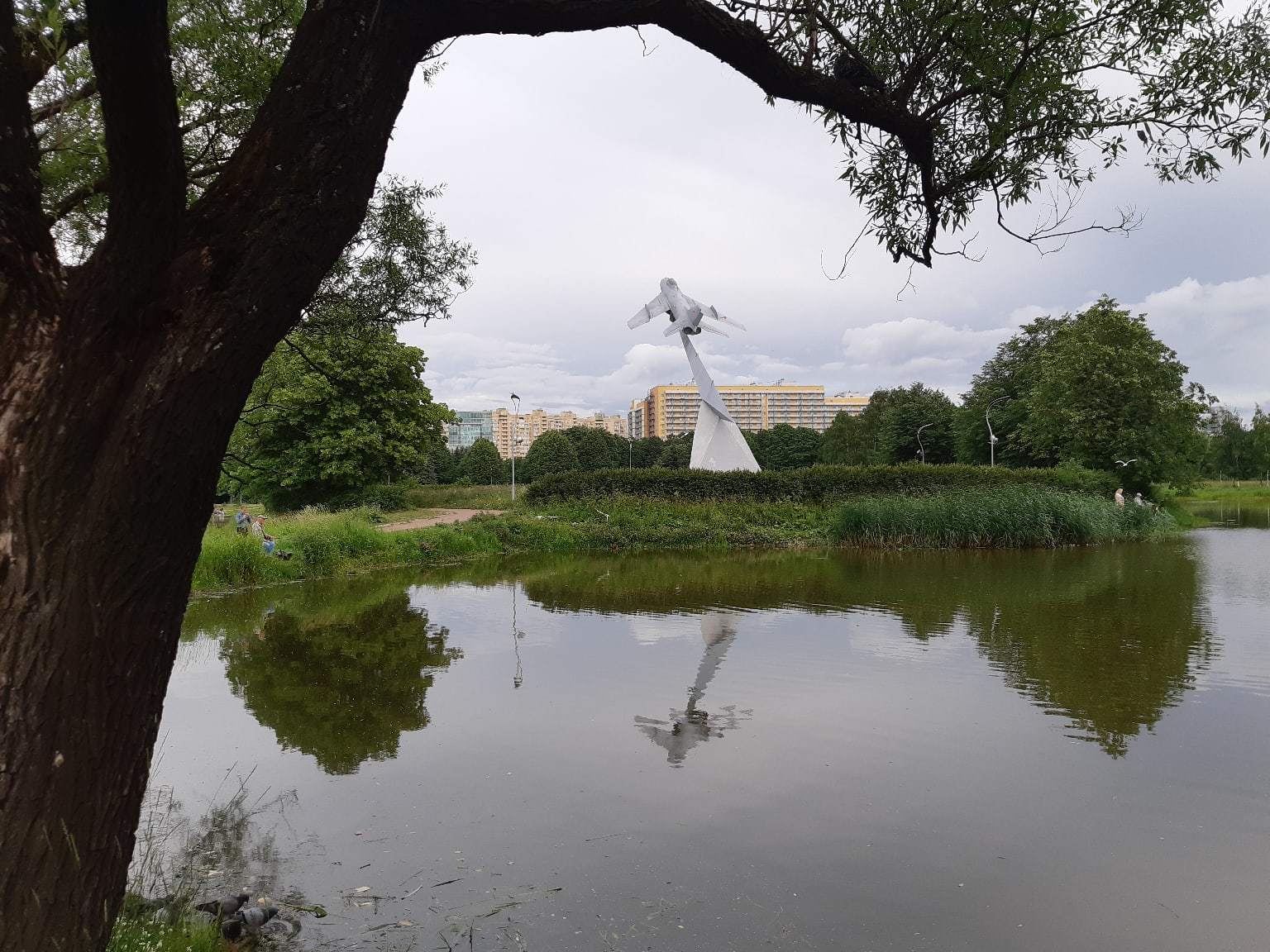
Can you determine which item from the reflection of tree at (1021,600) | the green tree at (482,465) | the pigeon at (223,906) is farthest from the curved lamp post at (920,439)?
the pigeon at (223,906)

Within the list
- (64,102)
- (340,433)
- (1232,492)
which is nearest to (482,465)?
(340,433)

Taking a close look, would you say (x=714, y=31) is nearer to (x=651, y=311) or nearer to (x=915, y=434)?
(x=651, y=311)

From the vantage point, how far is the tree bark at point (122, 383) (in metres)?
1.98

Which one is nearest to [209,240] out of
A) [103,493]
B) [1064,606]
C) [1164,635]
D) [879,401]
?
[103,493]

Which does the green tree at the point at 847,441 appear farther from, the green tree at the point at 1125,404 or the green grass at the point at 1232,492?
the green tree at the point at 1125,404

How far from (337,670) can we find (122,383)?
6.39 meters

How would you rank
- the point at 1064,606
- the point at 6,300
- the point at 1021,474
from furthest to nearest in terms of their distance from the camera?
the point at 1021,474, the point at 1064,606, the point at 6,300

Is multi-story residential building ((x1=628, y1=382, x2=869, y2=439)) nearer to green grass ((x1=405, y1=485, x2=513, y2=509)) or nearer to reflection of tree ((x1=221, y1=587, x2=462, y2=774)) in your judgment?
green grass ((x1=405, y1=485, x2=513, y2=509))

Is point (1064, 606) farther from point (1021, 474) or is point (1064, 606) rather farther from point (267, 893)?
point (1021, 474)

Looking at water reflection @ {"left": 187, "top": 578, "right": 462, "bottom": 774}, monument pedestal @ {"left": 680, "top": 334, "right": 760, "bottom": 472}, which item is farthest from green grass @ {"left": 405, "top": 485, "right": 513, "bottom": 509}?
water reflection @ {"left": 187, "top": 578, "right": 462, "bottom": 774}

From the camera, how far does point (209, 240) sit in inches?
84.5

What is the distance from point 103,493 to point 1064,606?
1170cm

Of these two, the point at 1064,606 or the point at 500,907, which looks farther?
the point at 1064,606

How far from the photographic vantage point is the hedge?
25.3 m
